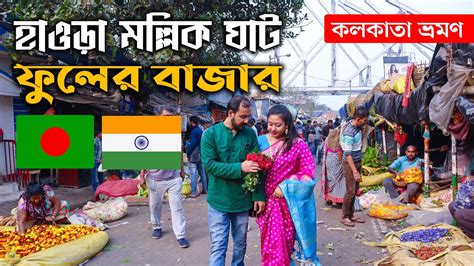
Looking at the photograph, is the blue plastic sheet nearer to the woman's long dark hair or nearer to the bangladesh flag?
the woman's long dark hair

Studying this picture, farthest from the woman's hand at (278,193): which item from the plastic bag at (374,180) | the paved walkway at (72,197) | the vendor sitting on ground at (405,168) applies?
the plastic bag at (374,180)

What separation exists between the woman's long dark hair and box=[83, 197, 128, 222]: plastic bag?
4.23m

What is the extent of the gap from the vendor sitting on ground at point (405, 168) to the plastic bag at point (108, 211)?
4956mm

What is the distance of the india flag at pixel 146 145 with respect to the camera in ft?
18.9

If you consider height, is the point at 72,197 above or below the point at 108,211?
below

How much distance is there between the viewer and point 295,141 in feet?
12.3

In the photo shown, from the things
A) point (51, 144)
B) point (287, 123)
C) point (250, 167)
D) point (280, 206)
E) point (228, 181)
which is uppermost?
point (287, 123)

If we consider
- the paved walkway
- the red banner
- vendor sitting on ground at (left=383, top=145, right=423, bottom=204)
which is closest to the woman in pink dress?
the red banner

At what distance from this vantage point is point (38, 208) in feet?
17.7

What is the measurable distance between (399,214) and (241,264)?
3811 millimetres

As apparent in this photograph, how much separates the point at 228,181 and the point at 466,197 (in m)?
2.91

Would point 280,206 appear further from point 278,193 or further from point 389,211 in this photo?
point 389,211

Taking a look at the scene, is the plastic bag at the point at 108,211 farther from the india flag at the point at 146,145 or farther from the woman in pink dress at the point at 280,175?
the woman in pink dress at the point at 280,175

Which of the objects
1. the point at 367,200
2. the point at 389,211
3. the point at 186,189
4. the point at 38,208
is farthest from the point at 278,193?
the point at 186,189
